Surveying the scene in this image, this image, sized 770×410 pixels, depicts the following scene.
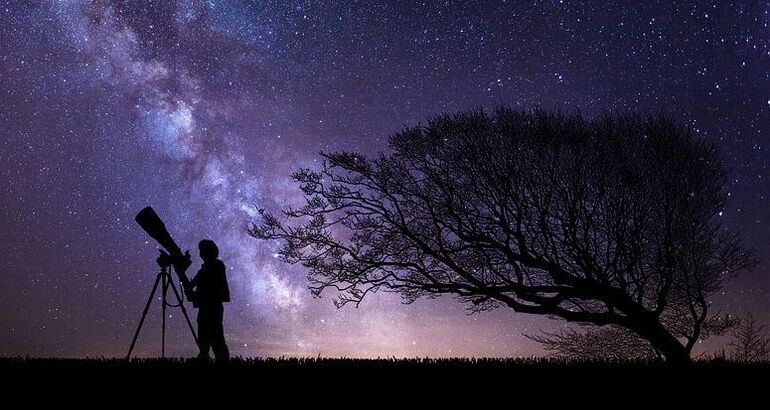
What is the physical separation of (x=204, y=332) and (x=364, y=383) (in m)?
3.26

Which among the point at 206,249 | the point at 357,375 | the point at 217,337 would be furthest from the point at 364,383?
the point at 206,249

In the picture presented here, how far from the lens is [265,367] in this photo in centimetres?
676

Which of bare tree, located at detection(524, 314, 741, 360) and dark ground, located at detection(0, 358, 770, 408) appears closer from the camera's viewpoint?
dark ground, located at detection(0, 358, 770, 408)

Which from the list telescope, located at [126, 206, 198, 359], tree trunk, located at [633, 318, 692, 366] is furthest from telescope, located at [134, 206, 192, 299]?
tree trunk, located at [633, 318, 692, 366]

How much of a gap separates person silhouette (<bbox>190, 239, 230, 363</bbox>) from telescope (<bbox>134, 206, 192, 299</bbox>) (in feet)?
0.62

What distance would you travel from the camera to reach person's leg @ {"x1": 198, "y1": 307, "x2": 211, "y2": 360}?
806 cm

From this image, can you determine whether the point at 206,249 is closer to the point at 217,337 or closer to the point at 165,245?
the point at 165,245

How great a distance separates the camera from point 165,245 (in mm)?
8344

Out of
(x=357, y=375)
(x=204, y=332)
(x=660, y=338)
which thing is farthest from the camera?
(x=660, y=338)

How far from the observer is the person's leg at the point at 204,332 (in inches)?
317

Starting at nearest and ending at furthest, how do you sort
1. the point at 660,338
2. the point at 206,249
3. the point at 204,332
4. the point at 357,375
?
the point at 357,375 → the point at 204,332 → the point at 206,249 → the point at 660,338

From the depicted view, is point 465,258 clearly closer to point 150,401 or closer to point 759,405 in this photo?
point 759,405

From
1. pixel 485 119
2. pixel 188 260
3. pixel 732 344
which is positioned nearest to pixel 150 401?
pixel 188 260

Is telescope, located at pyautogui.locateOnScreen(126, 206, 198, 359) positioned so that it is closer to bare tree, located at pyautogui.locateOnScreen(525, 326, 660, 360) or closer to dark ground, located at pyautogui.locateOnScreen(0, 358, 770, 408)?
dark ground, located at pyautogui.locateOnScreen(0, 358, 770, 408)
